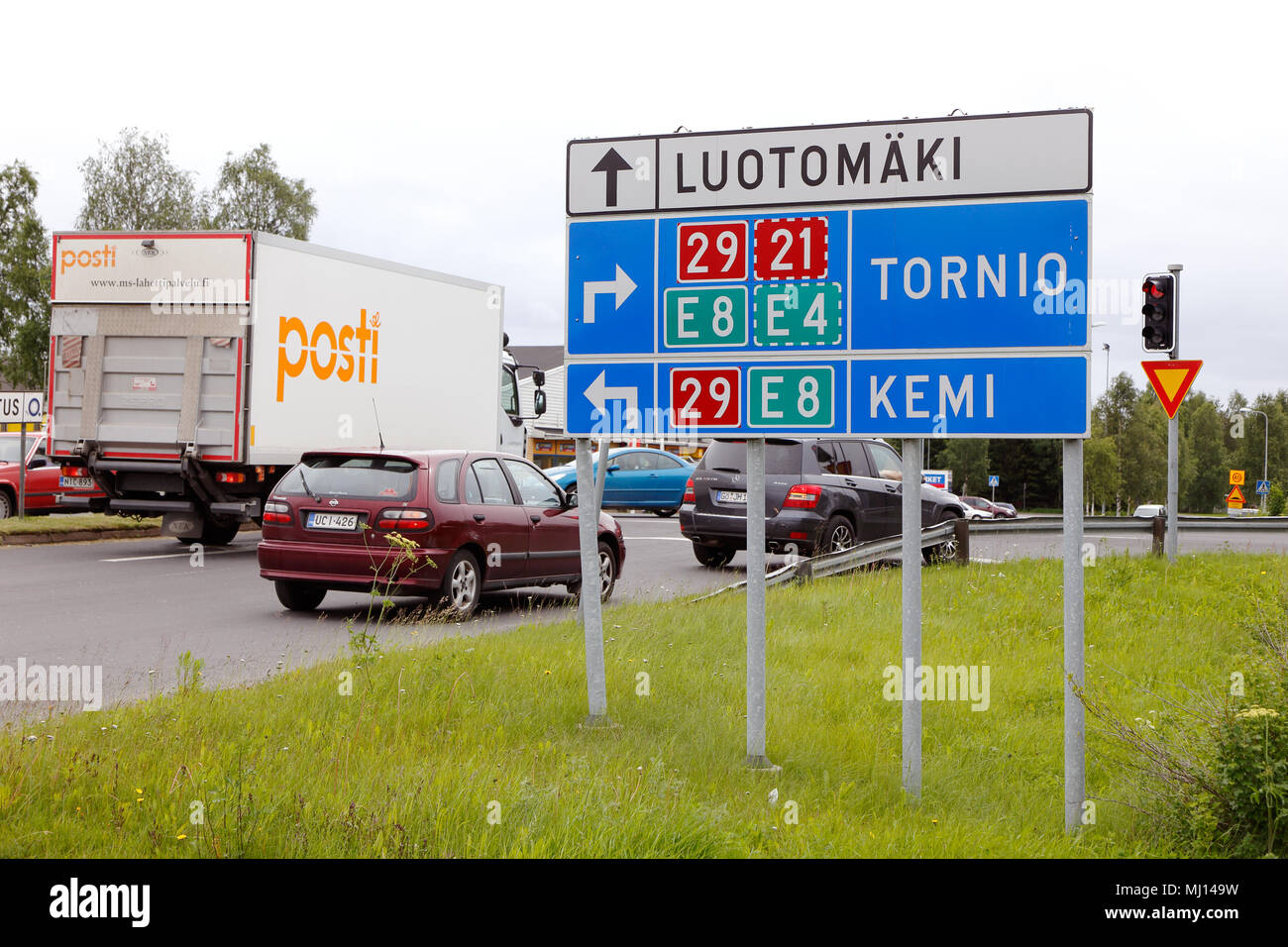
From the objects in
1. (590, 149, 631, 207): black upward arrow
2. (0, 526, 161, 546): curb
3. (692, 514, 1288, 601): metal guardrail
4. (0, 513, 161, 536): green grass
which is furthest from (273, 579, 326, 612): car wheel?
(0, 513, 161, 536): green grass

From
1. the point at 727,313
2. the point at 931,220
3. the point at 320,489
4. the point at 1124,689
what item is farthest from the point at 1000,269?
the point at 320,489

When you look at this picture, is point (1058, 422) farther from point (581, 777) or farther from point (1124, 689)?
A: point (1124, 689)

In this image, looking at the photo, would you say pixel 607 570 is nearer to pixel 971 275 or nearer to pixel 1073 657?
pixel 971 275

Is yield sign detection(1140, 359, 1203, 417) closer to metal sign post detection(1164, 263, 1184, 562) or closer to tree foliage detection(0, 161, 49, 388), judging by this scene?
metal sign post detection(1164, 263, 1184, 562)

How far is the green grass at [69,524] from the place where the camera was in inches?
727

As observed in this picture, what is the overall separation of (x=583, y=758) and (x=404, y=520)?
5.77 metres

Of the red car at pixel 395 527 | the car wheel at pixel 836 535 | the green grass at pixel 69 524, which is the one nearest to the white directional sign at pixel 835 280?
the red car at pixel 395 527

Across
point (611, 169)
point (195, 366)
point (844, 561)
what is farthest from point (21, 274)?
point (611, 169)

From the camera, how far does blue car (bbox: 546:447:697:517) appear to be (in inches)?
1131

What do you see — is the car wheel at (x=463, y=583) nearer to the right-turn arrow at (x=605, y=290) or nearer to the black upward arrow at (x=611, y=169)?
the right-turn arrow at (x=605, y=290)

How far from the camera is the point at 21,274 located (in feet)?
161

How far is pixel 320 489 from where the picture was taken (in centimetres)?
1140

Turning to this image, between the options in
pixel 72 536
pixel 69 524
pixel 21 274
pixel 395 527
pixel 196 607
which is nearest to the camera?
pixel 395 527
